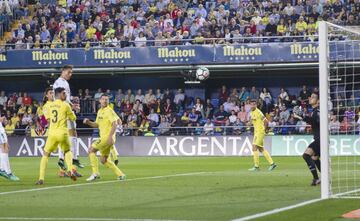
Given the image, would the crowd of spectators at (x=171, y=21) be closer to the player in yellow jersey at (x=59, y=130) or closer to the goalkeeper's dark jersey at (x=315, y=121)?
the goalkeeper's dark jersey at (x=315, y=121)

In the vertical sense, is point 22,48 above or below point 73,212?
above

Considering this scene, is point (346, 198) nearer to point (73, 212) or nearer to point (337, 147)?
point (73, 212)

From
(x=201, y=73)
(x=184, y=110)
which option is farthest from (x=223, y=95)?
(x=201, y=73)

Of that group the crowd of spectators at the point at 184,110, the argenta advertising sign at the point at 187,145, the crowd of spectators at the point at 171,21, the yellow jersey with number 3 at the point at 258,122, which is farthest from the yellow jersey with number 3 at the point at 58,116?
the crowd of spectators at the point at 171,21

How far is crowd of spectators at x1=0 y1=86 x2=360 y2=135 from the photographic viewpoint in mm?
37125

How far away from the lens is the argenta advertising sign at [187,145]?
35062 millimetres

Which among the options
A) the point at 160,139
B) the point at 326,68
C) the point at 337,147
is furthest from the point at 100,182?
the point at 160,139

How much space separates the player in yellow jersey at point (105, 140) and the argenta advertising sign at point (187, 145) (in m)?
16.2

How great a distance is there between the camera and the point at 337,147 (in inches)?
1052

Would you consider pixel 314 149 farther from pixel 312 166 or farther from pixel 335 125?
pixel 335 125

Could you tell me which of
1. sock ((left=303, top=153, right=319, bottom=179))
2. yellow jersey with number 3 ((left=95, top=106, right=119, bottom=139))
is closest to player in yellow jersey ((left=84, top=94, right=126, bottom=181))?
yellow jersey with number 3 ((left=95, top=106, right=119, bottom=139))

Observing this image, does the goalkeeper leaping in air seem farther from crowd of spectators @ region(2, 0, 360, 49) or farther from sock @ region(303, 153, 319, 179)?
crowd of spectators @ region(2, 0, 360, 49)

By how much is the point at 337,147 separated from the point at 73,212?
16122 mm

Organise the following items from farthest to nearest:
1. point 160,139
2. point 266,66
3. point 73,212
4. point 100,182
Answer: point 266,66 < point 160,139 < point 100,182 < point 73,212
